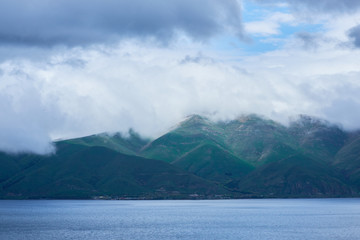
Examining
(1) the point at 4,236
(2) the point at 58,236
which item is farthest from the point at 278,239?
(1) the point at 4,236

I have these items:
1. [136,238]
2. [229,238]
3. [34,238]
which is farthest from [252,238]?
[34,238]

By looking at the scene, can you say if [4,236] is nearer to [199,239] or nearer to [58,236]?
[58,236]

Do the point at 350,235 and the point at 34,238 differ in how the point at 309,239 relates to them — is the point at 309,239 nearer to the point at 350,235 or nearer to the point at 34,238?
the point at 350,235

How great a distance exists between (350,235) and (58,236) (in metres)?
104

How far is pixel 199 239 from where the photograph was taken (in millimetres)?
192000

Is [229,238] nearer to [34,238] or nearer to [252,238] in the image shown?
[252,238]

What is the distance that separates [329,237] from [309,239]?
9024 mm

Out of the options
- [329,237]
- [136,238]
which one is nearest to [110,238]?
[136,238]

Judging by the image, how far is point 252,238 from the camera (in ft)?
639

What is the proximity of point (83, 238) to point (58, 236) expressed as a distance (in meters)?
11.9

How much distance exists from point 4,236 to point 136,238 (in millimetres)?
46166

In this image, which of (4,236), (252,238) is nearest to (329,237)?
(252,238)

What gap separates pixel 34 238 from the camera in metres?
190

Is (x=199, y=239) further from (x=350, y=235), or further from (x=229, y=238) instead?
(x=350, y=235)
